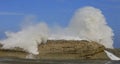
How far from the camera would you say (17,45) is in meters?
47.6

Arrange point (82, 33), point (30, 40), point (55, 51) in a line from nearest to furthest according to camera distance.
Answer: point (55, 51)
point (30, 40)
point (82, 33)

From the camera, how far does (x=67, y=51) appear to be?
46219 mm

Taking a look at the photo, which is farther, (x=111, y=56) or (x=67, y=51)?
(x=111, y=56)

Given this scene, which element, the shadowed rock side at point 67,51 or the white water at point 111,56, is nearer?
the shadowed rock side at point 67,51

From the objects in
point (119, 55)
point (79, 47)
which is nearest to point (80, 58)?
point (79, 47)

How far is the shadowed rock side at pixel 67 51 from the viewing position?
46188 mm

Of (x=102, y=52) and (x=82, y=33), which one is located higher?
(x=82, y=33)

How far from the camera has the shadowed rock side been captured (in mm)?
46188

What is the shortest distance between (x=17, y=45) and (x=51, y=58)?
4030 mm

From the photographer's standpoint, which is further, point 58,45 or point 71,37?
point 71,37

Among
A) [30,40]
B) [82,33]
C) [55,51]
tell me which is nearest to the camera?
[55,51]

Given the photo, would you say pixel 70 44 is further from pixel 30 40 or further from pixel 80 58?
pixel 30 40

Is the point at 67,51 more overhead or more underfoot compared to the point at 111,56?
more overhead

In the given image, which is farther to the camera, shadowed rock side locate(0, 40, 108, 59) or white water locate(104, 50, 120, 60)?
white water locate(104, 50, 120, 60)
